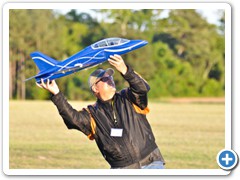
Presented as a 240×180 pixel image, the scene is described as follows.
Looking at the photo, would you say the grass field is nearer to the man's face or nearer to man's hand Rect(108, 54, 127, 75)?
the man's face

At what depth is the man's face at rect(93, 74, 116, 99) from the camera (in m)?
7.95

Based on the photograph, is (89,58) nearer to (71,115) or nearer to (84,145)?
(71,115)

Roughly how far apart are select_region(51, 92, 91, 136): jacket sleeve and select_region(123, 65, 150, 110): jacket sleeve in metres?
0.61

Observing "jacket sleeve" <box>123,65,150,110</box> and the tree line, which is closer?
"jacket sleeve" <box>123,65,150,110</box>

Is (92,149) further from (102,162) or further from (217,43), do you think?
(217,43)

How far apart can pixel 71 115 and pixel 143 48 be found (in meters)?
50.0

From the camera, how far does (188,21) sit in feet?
207

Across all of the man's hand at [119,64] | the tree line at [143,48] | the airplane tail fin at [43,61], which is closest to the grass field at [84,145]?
the airplane tail fin at [43,61]

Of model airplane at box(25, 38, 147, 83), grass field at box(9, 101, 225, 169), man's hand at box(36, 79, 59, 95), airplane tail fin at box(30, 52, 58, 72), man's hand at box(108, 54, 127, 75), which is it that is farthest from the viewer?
grass field at box(9, 101, 225, 169)

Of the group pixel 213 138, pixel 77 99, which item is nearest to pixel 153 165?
pixel 213 138

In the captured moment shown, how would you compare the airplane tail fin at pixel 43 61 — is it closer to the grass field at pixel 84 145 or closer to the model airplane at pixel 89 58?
the model airplane at pixel 89 58

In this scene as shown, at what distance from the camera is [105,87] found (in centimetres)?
796

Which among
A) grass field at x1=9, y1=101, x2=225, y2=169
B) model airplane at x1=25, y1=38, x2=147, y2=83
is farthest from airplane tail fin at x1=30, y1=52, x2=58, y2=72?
grass field at x1=9, y1=101, x2=225, y2=169

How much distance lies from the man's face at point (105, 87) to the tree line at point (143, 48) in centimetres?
4583
